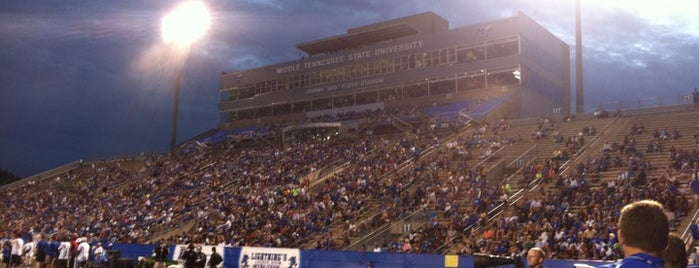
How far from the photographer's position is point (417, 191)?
1174 inches

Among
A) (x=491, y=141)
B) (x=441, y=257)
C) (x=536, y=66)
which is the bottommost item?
(x=441, y=257)

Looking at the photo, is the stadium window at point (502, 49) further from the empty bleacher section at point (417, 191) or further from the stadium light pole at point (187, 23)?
the stadium light pole at point (187, 23)

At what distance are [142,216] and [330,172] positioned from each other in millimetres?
11817

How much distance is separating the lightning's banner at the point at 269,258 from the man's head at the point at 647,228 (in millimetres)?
18419

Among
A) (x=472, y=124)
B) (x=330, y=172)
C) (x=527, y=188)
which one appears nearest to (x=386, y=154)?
(x=330, y=172)

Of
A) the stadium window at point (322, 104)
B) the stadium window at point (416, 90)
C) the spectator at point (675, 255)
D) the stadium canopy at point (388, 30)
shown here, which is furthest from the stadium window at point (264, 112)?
the spectator at point (675, 255)

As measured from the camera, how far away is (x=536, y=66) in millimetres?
49875

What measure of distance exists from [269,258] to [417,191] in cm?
989

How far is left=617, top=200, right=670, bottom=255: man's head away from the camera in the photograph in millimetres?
3344

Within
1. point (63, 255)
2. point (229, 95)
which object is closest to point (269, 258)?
point (63, 255)

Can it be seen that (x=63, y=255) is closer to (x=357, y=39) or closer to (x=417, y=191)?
(x=417, y=191)

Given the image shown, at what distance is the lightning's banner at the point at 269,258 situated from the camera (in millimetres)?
21328

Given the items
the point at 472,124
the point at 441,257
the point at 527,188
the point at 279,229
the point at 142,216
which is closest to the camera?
the point at 441,257

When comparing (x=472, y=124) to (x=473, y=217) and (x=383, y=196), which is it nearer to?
(x=383, y=196)
